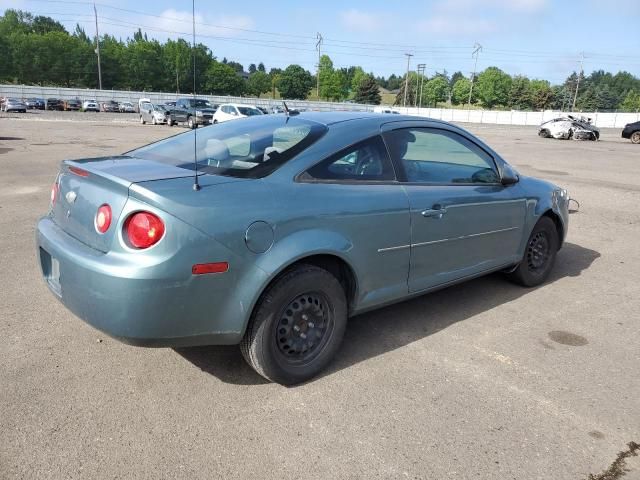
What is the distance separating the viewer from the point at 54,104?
57438 mm

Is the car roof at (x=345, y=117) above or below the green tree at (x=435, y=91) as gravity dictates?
below

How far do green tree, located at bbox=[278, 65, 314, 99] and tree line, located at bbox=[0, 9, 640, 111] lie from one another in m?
0.26

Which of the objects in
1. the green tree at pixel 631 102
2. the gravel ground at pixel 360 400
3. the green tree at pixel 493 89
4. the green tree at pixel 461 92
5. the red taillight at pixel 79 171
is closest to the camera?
the gravel ground at pixel 360 400

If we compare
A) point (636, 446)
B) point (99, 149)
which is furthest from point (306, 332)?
point (99, 149)

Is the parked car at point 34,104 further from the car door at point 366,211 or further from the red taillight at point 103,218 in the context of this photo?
the car door at point 366,211

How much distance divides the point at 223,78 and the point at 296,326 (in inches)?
4758

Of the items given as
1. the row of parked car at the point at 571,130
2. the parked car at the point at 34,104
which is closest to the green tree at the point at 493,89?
the row of parked car at the point at 571,130

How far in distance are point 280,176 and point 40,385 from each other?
6.15 feet

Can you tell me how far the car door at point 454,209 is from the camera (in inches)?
142

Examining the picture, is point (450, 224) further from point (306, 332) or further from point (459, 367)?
point (306, 332)

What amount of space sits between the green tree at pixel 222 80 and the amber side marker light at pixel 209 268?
115 meters

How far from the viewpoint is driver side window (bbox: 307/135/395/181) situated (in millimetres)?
3152

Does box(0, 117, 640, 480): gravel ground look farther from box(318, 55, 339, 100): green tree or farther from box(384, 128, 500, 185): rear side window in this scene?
box(318, 55, 339, 100): green tree

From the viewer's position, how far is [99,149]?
16.5 meters
